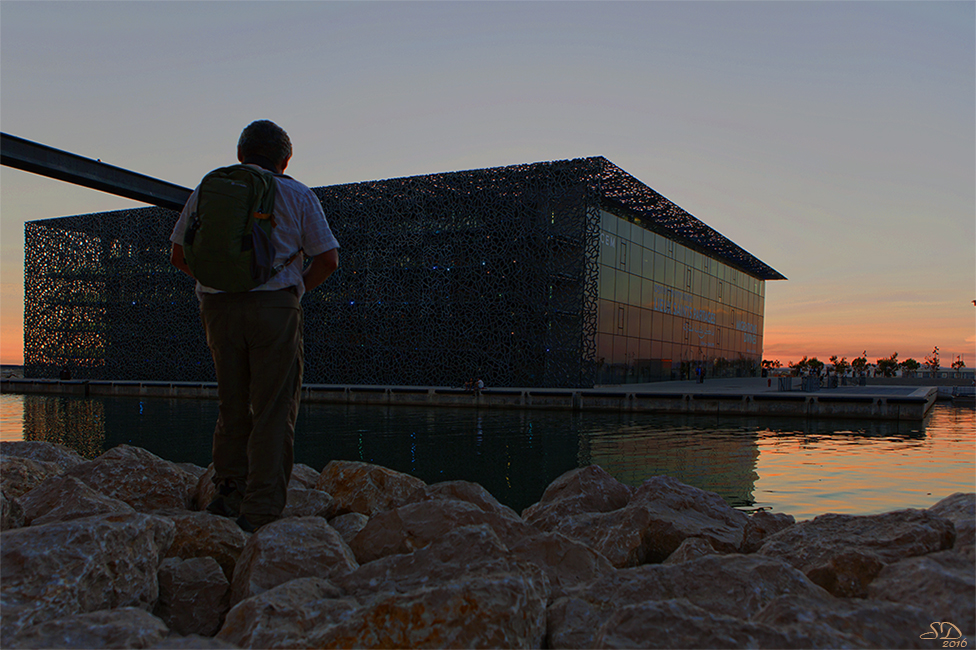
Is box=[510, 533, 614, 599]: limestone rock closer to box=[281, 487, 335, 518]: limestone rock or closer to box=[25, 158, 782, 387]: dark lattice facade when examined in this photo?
box=[281, 487, 335, 518]: limestone rock

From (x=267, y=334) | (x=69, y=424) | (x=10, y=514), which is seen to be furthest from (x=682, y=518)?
(x=69, y=424)

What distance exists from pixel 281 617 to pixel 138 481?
93.4 inches

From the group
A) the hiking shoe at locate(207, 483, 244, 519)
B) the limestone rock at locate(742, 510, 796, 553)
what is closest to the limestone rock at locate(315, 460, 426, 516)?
the hiking shoe at locate(207, 483, 244, 519)

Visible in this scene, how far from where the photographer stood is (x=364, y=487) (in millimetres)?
4496

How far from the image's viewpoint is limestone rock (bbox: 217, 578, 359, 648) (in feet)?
6.98

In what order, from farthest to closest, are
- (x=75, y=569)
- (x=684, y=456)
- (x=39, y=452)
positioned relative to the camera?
(x=684, y=456)
(x=39, y=452)
(x=75, y=569)

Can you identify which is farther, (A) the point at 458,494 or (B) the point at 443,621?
(A) the point at 458,494

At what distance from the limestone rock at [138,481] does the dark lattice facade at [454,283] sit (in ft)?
91.2

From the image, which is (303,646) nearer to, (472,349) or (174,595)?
(174,595)

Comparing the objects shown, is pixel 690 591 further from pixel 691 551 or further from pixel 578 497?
pixel 578 497

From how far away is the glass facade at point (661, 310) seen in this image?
1404 inches

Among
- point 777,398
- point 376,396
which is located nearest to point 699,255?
point 777,398

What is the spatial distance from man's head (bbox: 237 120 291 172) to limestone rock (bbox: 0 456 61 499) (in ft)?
7.63

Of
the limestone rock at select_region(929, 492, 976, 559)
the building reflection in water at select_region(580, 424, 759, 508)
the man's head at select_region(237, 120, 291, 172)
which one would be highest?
the man's head at select_region(237, 120, 291, 172)
